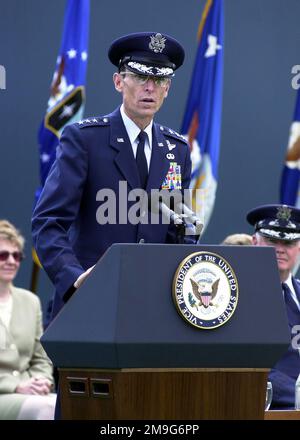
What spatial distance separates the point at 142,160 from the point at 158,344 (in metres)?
0.86

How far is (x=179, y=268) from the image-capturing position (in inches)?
88.9

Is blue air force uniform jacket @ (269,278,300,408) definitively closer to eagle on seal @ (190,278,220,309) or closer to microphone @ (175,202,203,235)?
microphone @ (175,202,203,235)

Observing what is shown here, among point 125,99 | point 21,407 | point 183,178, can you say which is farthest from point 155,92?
point 21,407

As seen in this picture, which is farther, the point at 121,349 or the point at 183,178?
the point at 183,178

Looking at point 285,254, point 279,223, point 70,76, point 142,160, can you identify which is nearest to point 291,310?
point 285,254

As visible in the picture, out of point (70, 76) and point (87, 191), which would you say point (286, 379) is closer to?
point (87, 191)

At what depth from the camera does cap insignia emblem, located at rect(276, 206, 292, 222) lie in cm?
439

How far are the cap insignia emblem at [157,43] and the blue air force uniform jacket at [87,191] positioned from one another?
24 centimetres

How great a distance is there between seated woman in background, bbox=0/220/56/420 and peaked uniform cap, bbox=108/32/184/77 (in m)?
2.32

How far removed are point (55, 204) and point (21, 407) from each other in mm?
2252

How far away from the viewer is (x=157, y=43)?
2992 mm

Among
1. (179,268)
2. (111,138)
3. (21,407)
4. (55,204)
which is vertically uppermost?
(111,138)

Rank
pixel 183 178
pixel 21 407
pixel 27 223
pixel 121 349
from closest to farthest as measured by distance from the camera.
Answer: pixel 121 349 → pixel 183 178 → pixel 21 407 → pixel 27 223

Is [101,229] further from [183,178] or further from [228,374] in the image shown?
[228,374]
